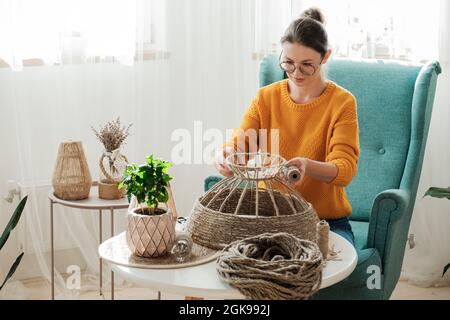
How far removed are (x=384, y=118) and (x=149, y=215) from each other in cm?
113

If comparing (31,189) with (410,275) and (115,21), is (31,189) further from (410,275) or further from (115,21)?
(410,275)

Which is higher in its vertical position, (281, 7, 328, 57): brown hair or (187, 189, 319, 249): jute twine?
(281, 7, 328, 57): brown hair

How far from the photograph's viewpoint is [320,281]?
5.38ft

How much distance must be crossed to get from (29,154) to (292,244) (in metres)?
1.48

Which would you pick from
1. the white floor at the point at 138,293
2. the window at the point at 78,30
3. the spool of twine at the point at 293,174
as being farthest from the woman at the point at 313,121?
the white floor at the point at 138,293

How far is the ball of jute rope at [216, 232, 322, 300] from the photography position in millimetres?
1578

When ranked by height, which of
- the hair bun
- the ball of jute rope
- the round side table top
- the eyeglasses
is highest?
the hair bun

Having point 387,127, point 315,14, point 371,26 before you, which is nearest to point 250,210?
point 315,14

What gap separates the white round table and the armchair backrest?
80 centimetres

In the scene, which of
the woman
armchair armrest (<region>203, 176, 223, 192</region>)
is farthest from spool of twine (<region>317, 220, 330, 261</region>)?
armchair armrest (<region>203, 176, 223, 192</region>)

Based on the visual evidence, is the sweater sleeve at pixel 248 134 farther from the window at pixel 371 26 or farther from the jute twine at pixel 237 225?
the window at pixel 371 26

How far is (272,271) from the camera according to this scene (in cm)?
158

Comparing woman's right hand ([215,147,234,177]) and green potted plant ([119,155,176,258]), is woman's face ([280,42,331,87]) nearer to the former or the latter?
woman's right hand ([215,147,234,177])
